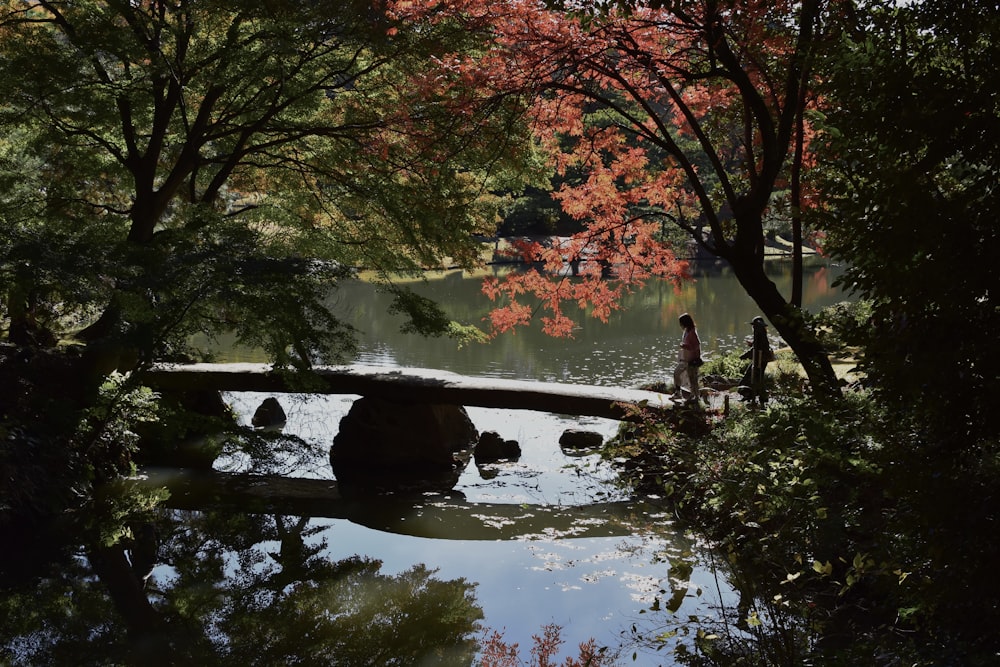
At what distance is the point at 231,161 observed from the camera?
9.67 meters

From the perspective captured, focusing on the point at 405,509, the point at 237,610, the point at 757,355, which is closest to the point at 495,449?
the point at 405,509

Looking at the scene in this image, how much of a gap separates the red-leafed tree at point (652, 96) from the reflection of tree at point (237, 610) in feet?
10.1

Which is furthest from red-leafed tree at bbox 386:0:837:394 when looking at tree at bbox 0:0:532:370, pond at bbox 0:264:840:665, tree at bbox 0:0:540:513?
pond at bbox 0:264:840:665

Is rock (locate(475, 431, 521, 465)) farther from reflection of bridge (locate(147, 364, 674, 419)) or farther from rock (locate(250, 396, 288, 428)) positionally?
rock (locate(250, 396, 288, 428))

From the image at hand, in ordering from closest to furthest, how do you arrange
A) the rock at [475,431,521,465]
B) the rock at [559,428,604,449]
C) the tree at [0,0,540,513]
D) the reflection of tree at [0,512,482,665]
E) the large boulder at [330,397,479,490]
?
the reflection of tree at [0,512,482,665] < the tree at [0,0,540,513] < the large boulder at [330,397,479,490] < the rock at [475,431,521,465] < the rock at [559,428,604,449]

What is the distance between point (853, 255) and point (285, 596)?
451 cm

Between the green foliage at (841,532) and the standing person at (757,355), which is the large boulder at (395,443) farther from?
the standing person at (757,355)

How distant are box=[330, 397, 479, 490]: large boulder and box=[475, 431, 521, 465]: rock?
278 millimetres

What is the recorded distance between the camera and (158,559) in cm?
681

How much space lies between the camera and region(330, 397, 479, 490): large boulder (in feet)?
31.5

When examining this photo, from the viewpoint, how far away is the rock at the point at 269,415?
1177 cm

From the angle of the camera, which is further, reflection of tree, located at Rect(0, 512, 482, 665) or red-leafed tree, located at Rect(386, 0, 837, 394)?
red-leafed tree, located at Rect(386, 0, 837, 394)

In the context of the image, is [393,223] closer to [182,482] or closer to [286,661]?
[182,482]

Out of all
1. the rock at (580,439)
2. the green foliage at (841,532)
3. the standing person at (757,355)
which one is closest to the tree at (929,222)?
the green foliage at (841,532)
